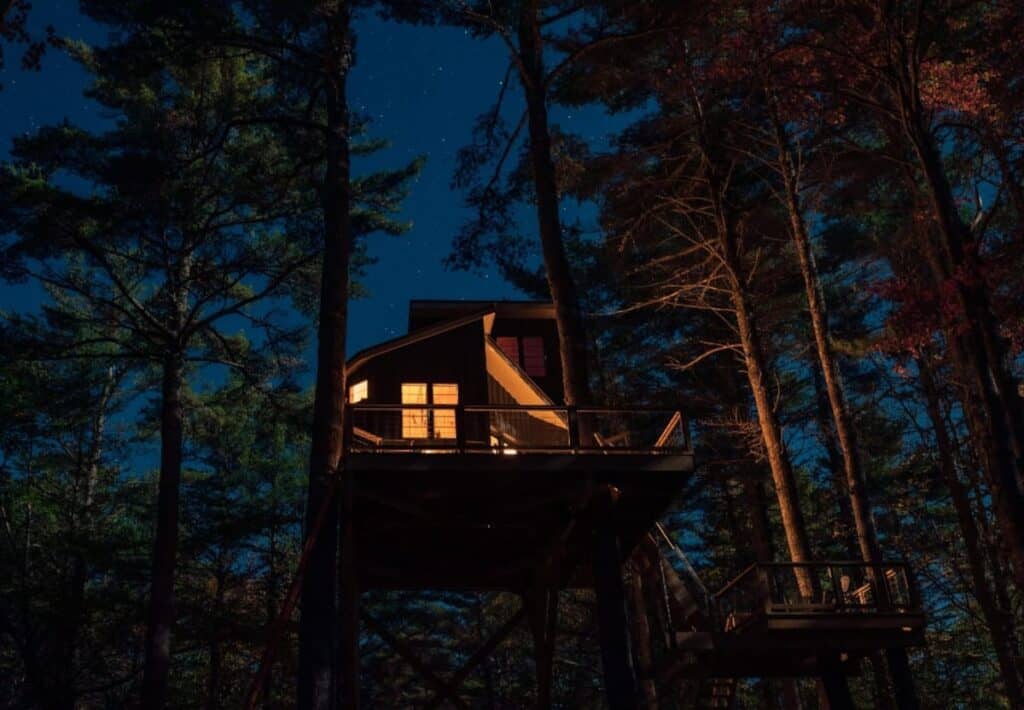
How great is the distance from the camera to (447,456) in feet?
40.3

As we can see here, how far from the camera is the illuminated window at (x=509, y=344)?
1064 inches

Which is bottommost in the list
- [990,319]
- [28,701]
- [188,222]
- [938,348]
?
[28,701]

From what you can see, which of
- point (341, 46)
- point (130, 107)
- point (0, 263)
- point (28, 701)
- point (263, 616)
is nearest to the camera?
point (341, 46)

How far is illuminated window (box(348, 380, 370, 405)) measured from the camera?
21578mm

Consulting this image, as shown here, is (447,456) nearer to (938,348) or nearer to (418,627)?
(938,348)

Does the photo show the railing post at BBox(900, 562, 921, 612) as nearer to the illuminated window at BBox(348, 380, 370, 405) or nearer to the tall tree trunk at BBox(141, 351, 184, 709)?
the illuminated window at BBox(348, 380, 370, 405)

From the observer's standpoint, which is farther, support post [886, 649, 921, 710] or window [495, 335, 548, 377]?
window [495, 335, 548, 377]

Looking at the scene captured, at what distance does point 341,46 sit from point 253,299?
721 cm

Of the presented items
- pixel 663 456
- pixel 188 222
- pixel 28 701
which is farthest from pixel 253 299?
pixel 28 701

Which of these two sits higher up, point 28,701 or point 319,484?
point 319,484

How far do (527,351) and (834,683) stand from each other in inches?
604

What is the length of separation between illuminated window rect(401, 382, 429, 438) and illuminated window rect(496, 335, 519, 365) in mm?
5666

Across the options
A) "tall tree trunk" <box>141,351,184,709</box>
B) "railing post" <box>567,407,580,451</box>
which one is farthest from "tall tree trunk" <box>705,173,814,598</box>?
"tall tree trunk" <box>141,351,184,709</box>

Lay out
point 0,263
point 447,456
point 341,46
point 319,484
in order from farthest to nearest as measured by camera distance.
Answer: point 0,263
point 341,46
point 319,484
point 447,456
